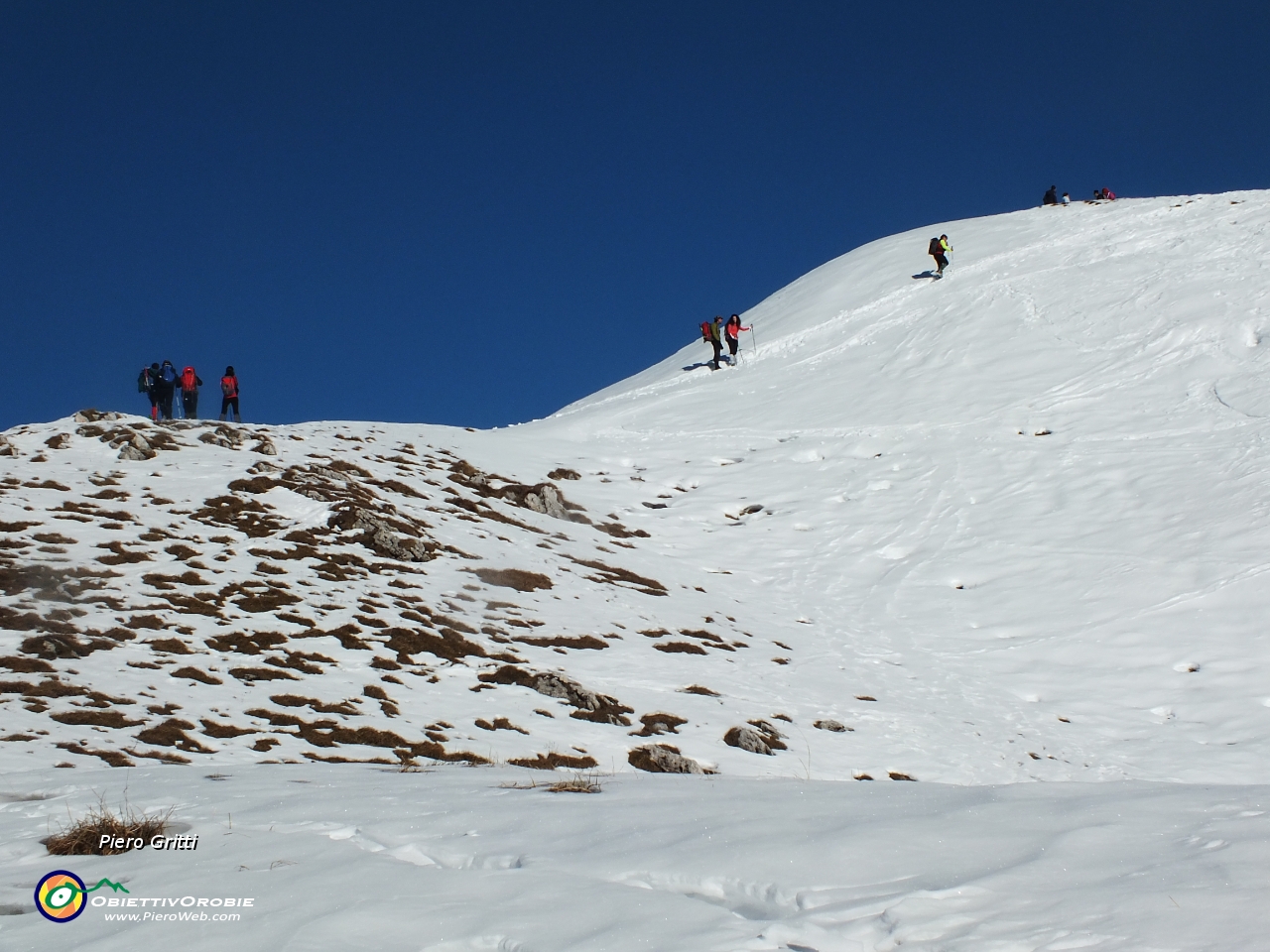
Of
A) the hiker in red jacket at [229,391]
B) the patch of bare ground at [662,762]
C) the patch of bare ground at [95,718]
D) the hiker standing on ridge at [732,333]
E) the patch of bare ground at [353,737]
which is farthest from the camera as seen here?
the hiker standing on ridge at [732,333]

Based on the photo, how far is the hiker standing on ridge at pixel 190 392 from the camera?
29.1m

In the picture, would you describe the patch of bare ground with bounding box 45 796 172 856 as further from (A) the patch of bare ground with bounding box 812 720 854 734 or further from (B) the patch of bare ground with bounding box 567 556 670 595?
(B) the patch of bare ground with bounding box 567 556 670 595

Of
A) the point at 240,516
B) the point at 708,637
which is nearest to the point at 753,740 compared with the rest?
the point at 708,637

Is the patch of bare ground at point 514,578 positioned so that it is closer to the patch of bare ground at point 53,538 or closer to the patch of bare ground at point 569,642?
the patch of bare ground at point 569,642

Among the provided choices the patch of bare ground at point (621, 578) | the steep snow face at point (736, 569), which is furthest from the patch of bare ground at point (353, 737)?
the patch of bare ground at point (621, 578)

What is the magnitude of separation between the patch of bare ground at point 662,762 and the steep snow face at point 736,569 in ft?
0.36

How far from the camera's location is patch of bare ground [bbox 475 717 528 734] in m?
13.4

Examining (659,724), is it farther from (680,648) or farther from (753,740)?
(680,648)

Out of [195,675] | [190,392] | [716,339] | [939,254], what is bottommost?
[195,675]

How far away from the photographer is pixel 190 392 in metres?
29.2

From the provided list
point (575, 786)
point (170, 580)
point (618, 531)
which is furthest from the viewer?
point (618, 531)

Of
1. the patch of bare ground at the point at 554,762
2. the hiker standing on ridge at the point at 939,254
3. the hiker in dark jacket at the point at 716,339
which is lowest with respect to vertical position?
the patch of bare ground at the point at 554,762

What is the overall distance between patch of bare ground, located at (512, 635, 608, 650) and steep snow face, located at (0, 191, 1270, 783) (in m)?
0.08

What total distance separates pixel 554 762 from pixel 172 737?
470 centimetres
